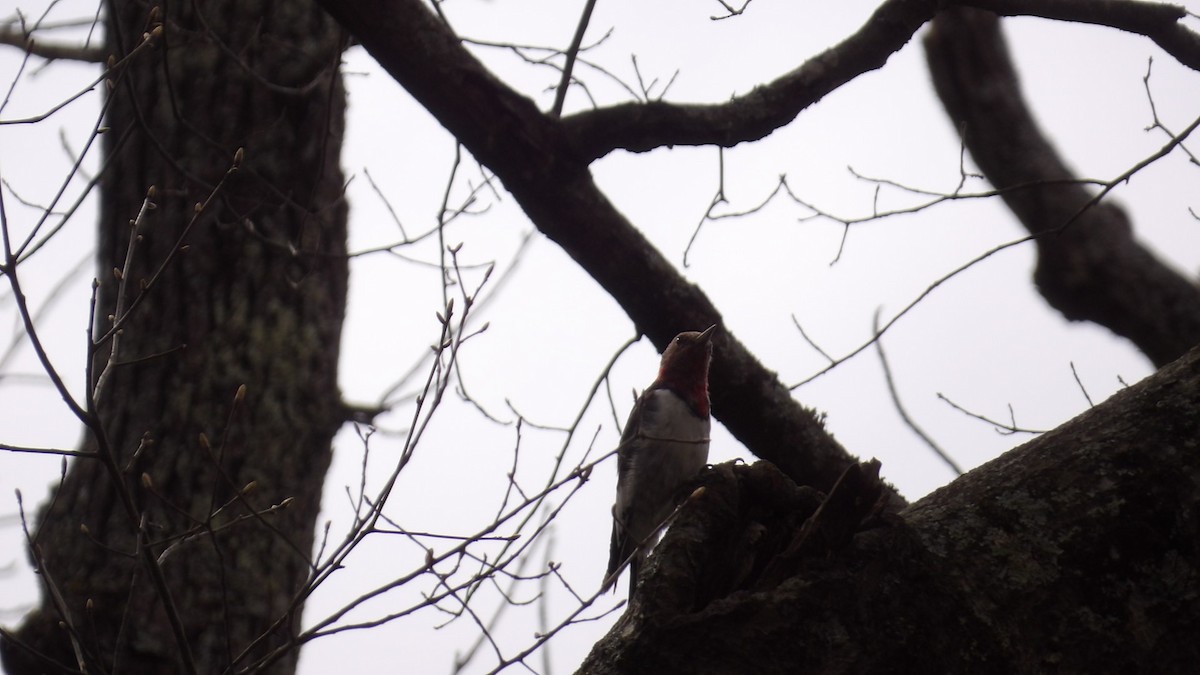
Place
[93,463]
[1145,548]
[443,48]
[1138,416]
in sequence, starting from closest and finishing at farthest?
1. [1145,548]
2. [1138,416]
3. [443,48]
4. [93,463]

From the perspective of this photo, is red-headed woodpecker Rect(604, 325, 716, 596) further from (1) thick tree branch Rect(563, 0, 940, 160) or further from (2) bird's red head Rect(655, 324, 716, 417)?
(1) thick tree branch Rect(563, 0, 940, 160)

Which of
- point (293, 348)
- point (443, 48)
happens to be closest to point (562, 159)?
point (443, 48)

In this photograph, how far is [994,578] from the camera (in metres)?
1.61

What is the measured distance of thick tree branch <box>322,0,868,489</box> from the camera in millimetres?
2791

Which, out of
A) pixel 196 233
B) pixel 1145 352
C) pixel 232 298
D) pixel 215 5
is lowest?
pixel 1145 352

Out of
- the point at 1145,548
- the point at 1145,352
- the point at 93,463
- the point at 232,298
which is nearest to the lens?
the point at 1145,548

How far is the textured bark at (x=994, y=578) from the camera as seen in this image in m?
1.52

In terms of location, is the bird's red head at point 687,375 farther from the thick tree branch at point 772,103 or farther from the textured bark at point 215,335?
the textured bark at point 215,335

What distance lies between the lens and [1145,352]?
12.9 ft

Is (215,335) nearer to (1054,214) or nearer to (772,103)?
(772,103)

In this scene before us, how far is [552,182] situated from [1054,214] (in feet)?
8.01

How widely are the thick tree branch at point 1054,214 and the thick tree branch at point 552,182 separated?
1398 millimetres

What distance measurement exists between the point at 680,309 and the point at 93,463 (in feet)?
6.51

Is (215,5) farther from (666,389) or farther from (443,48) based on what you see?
(666,389)
